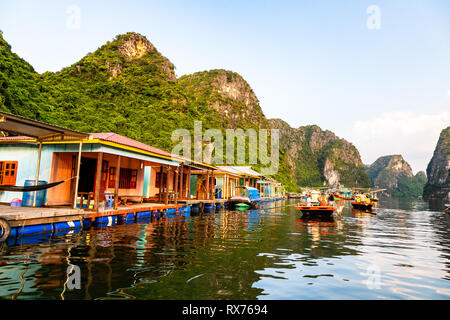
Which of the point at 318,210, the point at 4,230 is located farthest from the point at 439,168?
the point at 4,230

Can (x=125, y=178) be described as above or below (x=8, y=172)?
above

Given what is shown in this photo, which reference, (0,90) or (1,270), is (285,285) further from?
(0,90)

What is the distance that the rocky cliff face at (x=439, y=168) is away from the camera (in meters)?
147

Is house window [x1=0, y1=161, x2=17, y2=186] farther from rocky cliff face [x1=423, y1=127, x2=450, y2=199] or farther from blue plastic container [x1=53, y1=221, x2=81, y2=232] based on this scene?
rocky cliff face [x1=423, y1=127, x2=450, y2=199]

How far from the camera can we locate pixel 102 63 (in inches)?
2825

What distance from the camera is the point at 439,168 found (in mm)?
168500

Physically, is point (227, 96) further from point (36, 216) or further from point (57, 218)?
point (36, 216)

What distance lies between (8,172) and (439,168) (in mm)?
210376

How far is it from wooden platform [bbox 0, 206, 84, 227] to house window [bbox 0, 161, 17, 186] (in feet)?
13.8

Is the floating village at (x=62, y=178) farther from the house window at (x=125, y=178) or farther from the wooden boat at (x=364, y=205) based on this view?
the wooden boat at (x=364, y=205)

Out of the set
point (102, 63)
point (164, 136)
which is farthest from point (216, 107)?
point (164, 136)

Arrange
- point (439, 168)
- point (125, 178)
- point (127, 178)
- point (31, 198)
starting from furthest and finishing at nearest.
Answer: point (439, 168) < point (127, 178) < point (125, 178) < point (31, 198)

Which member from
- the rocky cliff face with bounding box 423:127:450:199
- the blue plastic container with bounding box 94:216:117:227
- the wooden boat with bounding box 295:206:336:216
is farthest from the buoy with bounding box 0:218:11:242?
the rocky cliff face with bounding box 423:127:450:199

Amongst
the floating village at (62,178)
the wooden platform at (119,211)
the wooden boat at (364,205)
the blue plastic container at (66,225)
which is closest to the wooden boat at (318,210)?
the floating village at (62,178)
